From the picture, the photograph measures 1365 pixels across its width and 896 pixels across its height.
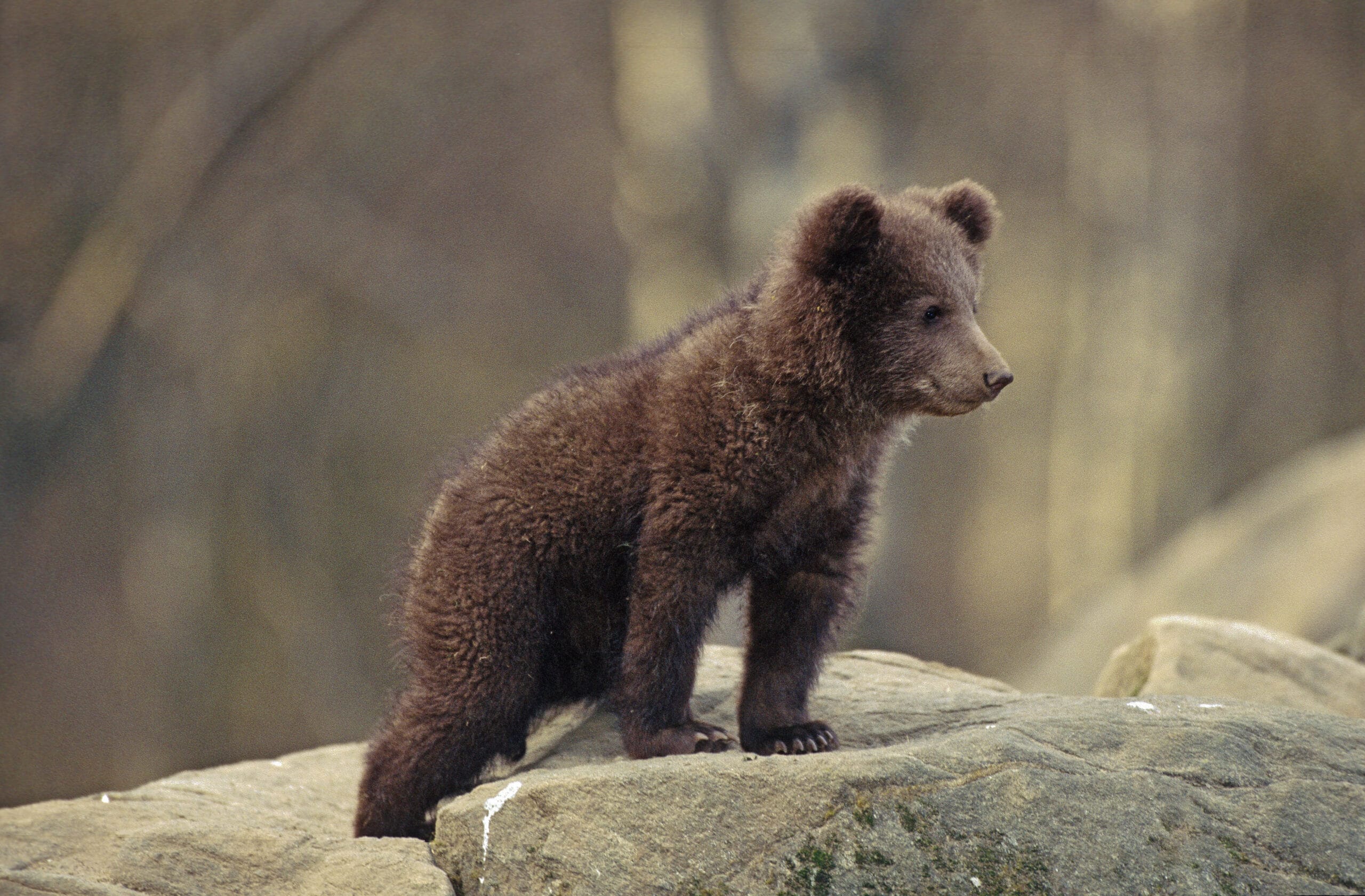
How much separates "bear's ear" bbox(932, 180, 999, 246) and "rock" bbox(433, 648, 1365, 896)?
1836 mm

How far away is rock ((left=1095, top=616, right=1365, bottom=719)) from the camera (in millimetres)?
7008

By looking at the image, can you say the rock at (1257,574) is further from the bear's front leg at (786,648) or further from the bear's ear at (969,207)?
the bear's front leg at (786,648)

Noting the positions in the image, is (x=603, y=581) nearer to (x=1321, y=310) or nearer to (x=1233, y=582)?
(x=1233, y=582)

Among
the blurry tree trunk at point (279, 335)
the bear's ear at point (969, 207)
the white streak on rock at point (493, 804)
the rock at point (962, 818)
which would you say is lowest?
the rock at point (962, 818)

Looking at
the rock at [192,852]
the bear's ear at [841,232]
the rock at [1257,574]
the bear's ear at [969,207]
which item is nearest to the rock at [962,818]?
the rock at [192,852]

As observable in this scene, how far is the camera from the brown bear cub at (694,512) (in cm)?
511

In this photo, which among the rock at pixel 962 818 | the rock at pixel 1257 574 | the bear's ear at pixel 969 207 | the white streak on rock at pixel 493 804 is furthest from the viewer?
the rock at pixel 1257 574

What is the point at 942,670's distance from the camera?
7125 mm

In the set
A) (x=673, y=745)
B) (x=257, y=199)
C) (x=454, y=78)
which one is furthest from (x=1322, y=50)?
(x=673, y=745)

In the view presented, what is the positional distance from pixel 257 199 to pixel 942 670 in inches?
321

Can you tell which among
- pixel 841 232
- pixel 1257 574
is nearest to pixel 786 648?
pixel 841 232

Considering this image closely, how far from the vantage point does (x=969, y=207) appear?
5.65 m

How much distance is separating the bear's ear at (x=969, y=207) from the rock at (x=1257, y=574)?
14.6 ft

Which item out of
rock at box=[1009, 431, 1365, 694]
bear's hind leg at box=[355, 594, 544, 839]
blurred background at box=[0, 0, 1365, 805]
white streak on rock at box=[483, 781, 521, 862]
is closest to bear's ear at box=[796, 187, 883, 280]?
bear's hind leg at box=[355, 594, 544, 839]
